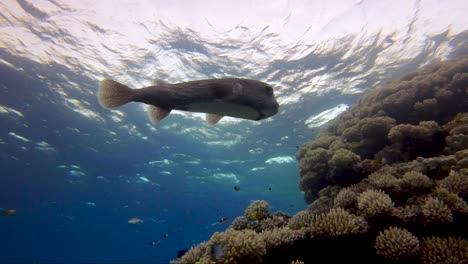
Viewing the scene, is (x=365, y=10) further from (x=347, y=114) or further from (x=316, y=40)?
(x=347, y=114)

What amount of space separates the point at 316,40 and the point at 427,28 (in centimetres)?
565

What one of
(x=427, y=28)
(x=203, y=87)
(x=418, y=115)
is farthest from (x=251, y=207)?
(x=427, y=28)

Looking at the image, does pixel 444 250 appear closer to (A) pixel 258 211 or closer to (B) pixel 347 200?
(B) pixel 347 200

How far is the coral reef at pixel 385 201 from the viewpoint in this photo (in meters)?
3.99

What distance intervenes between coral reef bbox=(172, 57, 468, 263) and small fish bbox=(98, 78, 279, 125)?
1.97m

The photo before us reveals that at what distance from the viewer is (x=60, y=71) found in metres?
16.2

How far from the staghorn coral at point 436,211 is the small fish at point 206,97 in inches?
117

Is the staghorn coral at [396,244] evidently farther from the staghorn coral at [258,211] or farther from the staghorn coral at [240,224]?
the staghorn coral at [240,224]

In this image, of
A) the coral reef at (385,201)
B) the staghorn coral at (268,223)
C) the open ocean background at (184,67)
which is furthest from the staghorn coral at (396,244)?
the open ocean background at (184,67)

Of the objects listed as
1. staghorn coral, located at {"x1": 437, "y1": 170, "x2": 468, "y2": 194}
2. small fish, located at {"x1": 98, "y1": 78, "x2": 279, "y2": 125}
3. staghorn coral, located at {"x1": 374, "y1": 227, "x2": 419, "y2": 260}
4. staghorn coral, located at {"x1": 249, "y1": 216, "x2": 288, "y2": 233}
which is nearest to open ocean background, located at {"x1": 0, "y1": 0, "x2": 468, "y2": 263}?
small fish, located at {"x1": 98, "y1": 78, "x2": 279, "y2": 125}

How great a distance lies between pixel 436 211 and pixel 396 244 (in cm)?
103

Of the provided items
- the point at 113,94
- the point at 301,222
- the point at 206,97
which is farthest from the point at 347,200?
the point at 113,94

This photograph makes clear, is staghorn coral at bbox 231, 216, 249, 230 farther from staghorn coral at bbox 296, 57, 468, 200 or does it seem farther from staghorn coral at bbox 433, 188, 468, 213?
staghorn coral at bbox 433, 188, 468, 213

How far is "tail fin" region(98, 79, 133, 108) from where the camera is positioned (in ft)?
14.3
